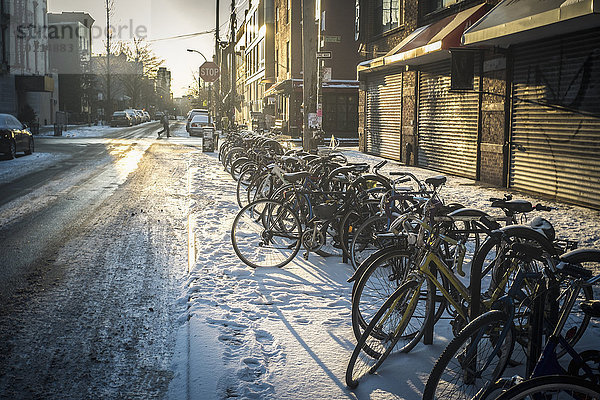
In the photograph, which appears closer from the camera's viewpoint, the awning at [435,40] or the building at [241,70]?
the awning at [435,40]

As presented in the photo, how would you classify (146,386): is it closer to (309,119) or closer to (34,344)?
(34,344)

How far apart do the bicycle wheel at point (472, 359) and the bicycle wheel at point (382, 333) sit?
0.58m

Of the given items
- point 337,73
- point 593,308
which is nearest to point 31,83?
point 337,73

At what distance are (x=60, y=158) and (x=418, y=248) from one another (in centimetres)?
2063

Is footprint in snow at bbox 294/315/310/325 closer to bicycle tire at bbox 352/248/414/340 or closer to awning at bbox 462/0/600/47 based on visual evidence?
bicycle tire at bbox 352/248/414/340

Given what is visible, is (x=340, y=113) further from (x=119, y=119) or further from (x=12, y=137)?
(x=119, y=119)

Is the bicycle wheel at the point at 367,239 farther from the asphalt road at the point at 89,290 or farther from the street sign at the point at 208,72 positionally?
the street sign at the point at 208,72

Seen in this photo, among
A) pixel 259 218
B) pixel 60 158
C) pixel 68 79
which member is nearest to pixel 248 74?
pixel 68 79

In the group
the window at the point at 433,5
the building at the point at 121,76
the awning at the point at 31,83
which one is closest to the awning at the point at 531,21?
the window at the point at 433,5

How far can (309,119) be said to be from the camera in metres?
14.2

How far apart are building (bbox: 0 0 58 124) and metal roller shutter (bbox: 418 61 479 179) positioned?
3706 centimetres

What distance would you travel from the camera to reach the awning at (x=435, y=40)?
46.6 feet

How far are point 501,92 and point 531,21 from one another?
11.5 feet

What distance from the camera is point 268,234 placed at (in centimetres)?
721
